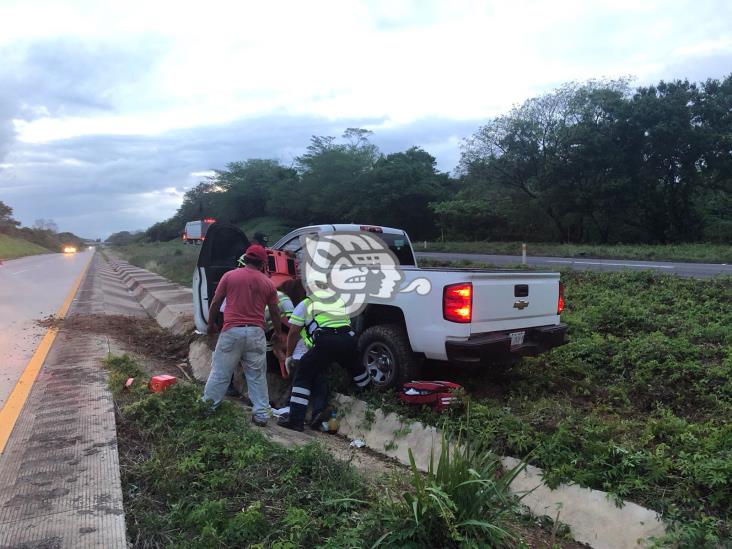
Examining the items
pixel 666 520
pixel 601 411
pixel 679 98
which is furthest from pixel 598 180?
pixel 666 520

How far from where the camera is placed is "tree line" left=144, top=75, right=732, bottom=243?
1111 inches

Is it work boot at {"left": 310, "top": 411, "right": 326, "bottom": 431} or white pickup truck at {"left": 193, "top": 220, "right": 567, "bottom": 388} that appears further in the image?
work boot at {"left": 310, "top": 411, "right": 326, "bottom": 431}

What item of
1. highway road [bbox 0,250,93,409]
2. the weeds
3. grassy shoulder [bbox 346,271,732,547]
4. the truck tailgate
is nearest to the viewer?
the weeds

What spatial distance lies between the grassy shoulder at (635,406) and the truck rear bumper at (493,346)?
48 cm

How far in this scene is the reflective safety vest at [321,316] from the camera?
5492mm

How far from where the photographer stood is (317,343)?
215 inches

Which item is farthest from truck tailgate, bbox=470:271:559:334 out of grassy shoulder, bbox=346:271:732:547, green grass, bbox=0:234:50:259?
green grass, bbox=0:234:50:259

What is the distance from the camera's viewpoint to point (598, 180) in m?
30.7

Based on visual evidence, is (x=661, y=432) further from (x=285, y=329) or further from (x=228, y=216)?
(x=228, y=216)

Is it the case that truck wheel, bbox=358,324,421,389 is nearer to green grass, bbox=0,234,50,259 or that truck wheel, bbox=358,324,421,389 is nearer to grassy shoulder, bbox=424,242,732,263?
grassy shoulder, bbox=424,242,732,263

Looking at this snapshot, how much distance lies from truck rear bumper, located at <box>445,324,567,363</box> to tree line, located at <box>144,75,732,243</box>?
27.2 metres

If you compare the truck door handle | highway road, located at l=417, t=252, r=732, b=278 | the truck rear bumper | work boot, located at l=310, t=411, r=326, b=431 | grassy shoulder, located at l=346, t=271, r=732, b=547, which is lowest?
work boot, located at l=310, t=411, r=326, b=431

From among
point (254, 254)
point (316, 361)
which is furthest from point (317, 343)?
point (254, 254)
